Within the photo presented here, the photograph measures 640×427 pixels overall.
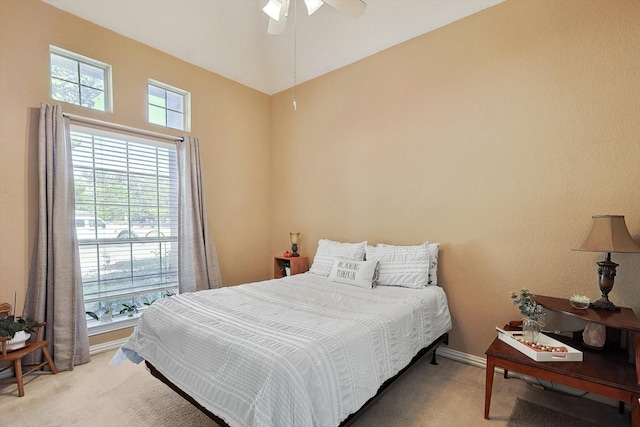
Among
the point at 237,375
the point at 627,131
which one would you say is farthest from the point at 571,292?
the point at 237,375

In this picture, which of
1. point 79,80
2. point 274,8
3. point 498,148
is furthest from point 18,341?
point 498,148

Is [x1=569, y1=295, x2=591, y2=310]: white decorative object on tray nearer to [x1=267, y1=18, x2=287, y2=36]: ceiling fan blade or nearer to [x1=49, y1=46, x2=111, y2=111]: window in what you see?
[x1=267, y1=18, x2=287, y2=36]: ceiling fan blade

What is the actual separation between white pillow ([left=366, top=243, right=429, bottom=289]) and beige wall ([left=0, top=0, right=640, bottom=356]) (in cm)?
28

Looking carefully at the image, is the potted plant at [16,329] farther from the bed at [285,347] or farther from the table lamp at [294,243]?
the table lamp at [294,243]

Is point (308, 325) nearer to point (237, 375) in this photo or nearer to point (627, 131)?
point (237, 375)

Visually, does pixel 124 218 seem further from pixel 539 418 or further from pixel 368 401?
pixel 539 418

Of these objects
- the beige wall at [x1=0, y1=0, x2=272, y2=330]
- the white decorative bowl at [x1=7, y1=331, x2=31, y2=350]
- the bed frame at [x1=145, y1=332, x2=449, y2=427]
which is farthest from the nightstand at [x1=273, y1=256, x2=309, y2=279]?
the white decorative bowl at [x1=7, y1=331, x2=31, y2=350]

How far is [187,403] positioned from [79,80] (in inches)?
123

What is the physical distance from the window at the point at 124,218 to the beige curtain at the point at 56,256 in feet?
0.67

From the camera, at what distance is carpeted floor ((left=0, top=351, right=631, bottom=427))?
6.41 feet

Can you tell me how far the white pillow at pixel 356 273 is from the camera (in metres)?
2.81

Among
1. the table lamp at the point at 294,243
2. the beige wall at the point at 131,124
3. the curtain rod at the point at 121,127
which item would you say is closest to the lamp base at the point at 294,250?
A: the table lamp at the point at 294,243

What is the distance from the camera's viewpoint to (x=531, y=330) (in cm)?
202

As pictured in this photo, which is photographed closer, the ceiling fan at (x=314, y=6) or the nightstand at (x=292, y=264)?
the ceiling fan at (x=314, y=6)
